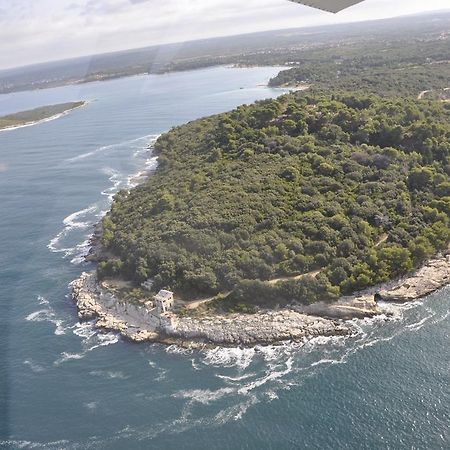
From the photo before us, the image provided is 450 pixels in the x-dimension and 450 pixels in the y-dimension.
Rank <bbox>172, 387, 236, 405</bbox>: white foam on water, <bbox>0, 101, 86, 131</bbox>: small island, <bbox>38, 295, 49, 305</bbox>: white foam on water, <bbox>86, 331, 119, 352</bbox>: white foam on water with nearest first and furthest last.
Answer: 1. <bbox>172, 387, 236, 405</bbox>: white foam on water
2. <bbox>86, 331, 119, 352</bbox>: white foam on water
3. <bbox>38, 295, 49, 305</bbox>: white foam on water
4. <bbox>0, 101, 86, 131</bbox>: small island

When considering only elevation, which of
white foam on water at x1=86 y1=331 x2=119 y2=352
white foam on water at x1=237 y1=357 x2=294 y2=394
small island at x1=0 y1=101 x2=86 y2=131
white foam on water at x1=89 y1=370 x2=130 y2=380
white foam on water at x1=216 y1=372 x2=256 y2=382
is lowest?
white foam on water at x1=237 y1=357 x2=294 y2=394

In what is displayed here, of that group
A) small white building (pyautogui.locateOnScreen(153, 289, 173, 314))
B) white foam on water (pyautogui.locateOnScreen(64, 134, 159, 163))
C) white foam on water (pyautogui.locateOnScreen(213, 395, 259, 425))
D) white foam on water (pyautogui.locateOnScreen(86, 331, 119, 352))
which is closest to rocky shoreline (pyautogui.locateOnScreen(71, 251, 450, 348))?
white foam on water (pyautogui.locateOnScreen(86, 331, 119, 352))

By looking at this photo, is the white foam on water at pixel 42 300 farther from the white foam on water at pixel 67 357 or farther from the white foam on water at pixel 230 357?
the white foam on water at pixel 230 357

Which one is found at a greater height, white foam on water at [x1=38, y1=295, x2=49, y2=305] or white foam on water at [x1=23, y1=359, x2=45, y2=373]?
white foam on water at [x1=38, y1=295, x2=49, y2=305]

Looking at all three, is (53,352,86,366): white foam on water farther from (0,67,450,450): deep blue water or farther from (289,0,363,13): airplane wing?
(289,0,363,13): airplane wing

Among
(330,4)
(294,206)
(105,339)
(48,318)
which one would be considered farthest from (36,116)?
(330,4)

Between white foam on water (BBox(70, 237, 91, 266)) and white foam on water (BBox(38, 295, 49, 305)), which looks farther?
white foam on water (BBox(70, 237, 91, 266))

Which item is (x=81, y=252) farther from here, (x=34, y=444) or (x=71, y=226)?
(x=34, y=444)

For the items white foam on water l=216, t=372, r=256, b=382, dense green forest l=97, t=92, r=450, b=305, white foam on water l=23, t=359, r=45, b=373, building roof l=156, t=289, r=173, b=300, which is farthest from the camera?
dense green forest l=97, t=92, r=450, b=305
